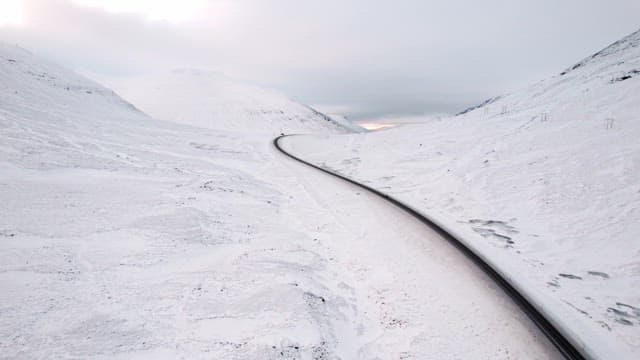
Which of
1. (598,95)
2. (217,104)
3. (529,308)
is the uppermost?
(217,104)

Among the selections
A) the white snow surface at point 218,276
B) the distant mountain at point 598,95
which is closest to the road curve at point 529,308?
the white snow surface at point 218,276

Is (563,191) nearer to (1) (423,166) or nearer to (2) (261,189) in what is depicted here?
(1) (423,166)

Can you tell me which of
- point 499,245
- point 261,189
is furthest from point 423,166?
point 499,245

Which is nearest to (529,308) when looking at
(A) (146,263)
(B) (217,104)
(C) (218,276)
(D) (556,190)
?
(C) (218,276)

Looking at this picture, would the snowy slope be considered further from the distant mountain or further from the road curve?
the road curve

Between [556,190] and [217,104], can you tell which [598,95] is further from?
[217,104]

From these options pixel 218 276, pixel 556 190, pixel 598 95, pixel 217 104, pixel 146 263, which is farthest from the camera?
pixel 217 104
